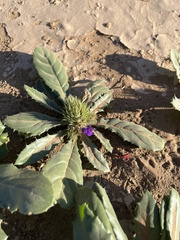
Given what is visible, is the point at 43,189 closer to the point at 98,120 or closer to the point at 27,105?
the point at 98,120

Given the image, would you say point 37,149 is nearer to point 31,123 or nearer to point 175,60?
point 31,123

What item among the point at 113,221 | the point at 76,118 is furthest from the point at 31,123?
the point at 113,221

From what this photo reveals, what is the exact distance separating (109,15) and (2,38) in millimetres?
948

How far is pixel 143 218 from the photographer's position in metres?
2.14

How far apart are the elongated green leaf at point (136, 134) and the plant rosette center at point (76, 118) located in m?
0.12

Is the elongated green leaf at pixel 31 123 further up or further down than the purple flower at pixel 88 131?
further up

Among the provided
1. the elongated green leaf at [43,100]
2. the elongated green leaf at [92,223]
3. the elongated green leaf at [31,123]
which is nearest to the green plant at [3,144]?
the elongated green leaf at [31,123]

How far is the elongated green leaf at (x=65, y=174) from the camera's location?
2.20 metres

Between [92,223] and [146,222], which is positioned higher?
[92,223]

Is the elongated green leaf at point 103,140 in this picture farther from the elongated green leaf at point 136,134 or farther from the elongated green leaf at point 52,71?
the elongated green leaf at point 52,71

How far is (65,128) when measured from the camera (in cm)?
275

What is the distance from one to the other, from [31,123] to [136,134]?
688mm

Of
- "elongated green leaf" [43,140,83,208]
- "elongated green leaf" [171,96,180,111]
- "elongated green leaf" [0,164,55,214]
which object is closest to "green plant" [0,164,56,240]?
"elongated green leaf" [0,164,55,214]

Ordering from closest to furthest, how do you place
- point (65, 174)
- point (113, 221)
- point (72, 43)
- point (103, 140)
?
point (113, 221), point (65, 174), point (103, 140), point (72, 43)
